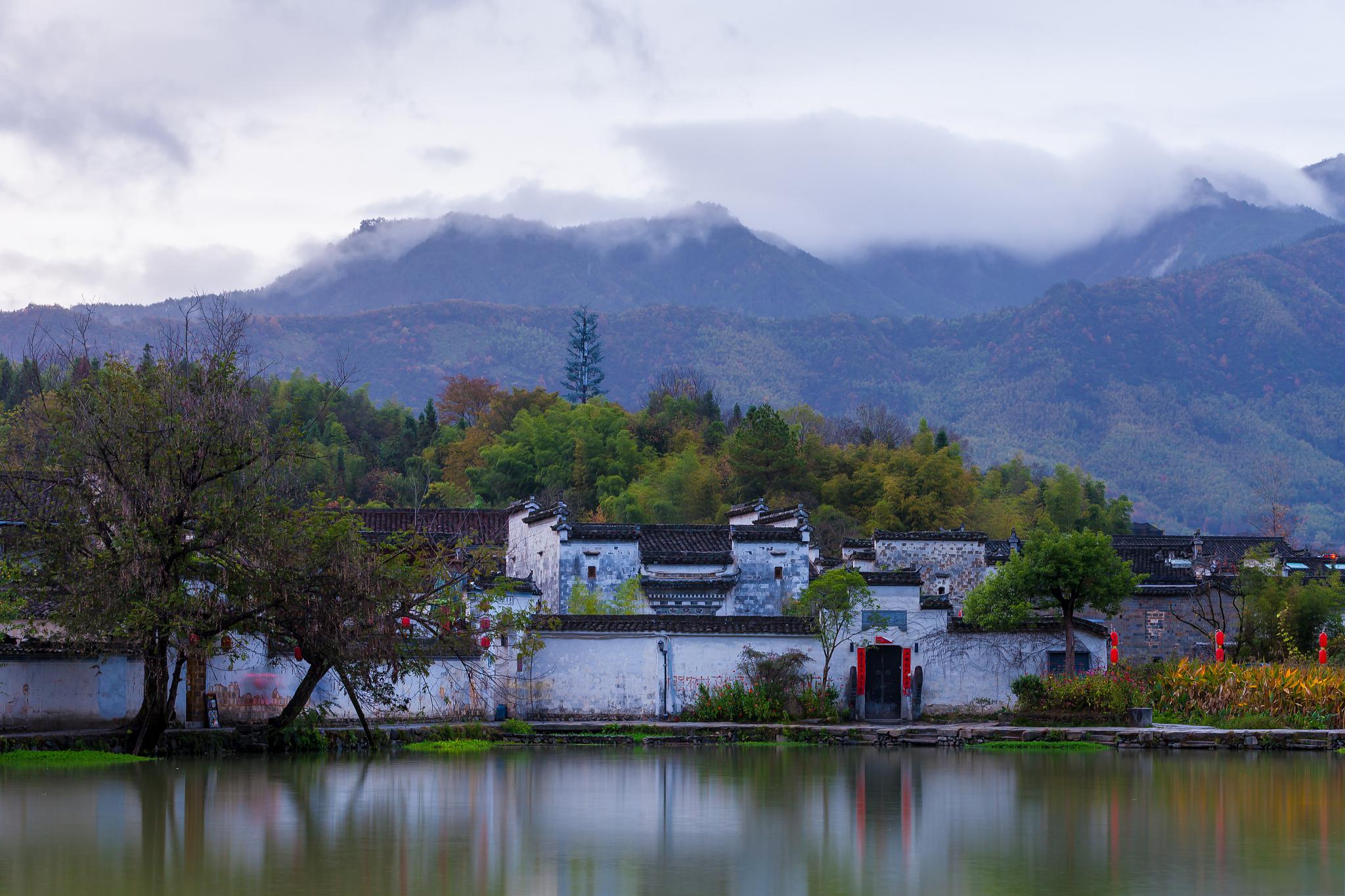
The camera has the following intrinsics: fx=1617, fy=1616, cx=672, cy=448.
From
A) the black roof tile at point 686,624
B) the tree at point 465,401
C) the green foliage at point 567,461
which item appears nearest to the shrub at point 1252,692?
the black roof tile at point 686,624

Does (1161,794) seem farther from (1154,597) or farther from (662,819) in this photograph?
(1154,597)

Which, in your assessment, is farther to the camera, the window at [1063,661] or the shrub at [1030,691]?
the window at [1063,661]

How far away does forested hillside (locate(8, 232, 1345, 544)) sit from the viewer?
440 feet

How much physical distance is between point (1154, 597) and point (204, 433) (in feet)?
90.8

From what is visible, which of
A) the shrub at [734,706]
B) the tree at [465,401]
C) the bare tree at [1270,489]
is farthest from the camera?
the bare tree at [1270,489]

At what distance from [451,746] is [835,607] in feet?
Result: 25.7

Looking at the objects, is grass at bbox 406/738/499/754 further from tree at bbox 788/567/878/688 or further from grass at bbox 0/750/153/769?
tree at bbox 788/567/878/688

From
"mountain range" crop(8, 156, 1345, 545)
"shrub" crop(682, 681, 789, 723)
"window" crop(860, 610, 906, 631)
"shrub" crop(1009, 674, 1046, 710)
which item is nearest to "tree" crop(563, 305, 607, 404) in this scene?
"mountain range" crop(8, 156, 1345, 545)

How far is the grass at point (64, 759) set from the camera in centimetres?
2069

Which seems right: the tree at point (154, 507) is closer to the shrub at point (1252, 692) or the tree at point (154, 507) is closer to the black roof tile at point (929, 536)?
the shrub at point (1252, 692)

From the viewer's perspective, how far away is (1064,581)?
97.0 feet

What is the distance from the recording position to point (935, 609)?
30.8 meters

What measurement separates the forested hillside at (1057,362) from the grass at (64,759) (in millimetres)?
110050

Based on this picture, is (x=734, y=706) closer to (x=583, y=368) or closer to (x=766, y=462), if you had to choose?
(x=766, y=462)
